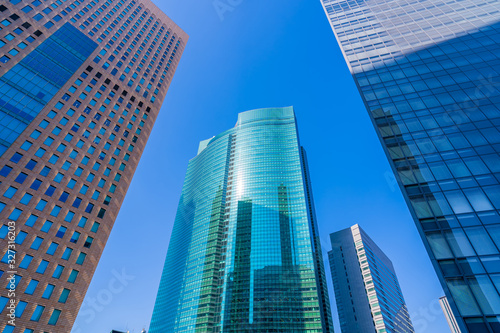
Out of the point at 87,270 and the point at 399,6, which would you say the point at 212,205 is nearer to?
the point at 87,270

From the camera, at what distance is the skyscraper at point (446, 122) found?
21047 millimetres

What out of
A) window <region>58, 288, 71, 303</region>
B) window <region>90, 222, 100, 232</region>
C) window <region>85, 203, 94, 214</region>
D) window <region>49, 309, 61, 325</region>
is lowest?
window <region>49, 309, 61, 325</region>

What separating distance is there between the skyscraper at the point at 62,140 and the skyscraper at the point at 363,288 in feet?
472

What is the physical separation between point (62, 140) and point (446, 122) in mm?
60805

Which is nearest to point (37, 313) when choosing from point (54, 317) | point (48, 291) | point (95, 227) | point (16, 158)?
point (54, 317)

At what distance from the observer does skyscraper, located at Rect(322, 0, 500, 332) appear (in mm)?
21047

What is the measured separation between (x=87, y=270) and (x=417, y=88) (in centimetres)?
5821

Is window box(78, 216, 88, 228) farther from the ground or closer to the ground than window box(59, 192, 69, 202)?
closer to the ground

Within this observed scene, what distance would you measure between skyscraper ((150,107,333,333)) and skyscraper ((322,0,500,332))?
97608mm

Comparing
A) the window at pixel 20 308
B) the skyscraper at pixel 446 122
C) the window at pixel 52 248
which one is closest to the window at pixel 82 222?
the window at pixel 52 248

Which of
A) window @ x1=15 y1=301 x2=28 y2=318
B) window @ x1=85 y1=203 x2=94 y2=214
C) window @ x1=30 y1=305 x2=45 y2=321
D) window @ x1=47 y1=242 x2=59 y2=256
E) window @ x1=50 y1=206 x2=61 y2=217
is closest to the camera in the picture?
window @ x1=15 y1=301 x2=28 y2=318

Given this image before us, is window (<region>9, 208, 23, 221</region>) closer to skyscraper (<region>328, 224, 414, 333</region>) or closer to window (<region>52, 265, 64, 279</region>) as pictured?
window (<region>52, 265, 64, 279</region>)

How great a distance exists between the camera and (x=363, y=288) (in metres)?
144

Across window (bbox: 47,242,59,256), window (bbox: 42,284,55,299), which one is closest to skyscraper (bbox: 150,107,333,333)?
window (bbox: 42,284,55,299)
